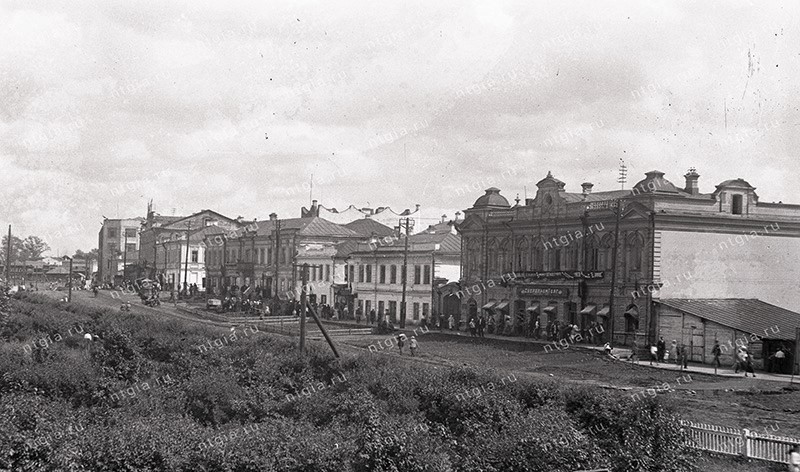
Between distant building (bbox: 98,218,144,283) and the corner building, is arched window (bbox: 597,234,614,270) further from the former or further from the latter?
distant building (bbox: 98,218,144,283)

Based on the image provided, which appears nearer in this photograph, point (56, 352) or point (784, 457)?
point (784, 457)

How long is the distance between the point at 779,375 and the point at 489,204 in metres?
25.4

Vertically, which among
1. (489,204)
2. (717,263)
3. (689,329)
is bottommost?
(689,329)

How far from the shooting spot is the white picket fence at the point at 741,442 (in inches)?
746

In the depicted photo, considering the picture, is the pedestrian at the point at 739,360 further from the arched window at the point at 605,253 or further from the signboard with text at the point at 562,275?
the signboard with text at the point at 562,275

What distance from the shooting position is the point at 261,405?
86.8 feet

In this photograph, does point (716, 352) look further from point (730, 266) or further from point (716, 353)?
point (730, 266)

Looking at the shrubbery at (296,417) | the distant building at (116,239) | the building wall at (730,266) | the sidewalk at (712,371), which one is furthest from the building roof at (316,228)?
the distant building at (116,239)

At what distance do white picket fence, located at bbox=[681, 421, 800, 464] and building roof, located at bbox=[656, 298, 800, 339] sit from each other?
16.6 meters

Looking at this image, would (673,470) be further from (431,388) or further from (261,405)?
(261,405)

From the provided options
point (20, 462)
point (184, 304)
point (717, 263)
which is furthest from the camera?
point (184, 304)

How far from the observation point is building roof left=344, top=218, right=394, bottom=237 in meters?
86.6

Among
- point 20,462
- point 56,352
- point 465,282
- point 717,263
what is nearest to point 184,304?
point 465,282

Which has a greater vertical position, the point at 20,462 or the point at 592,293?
the point at 592,293
